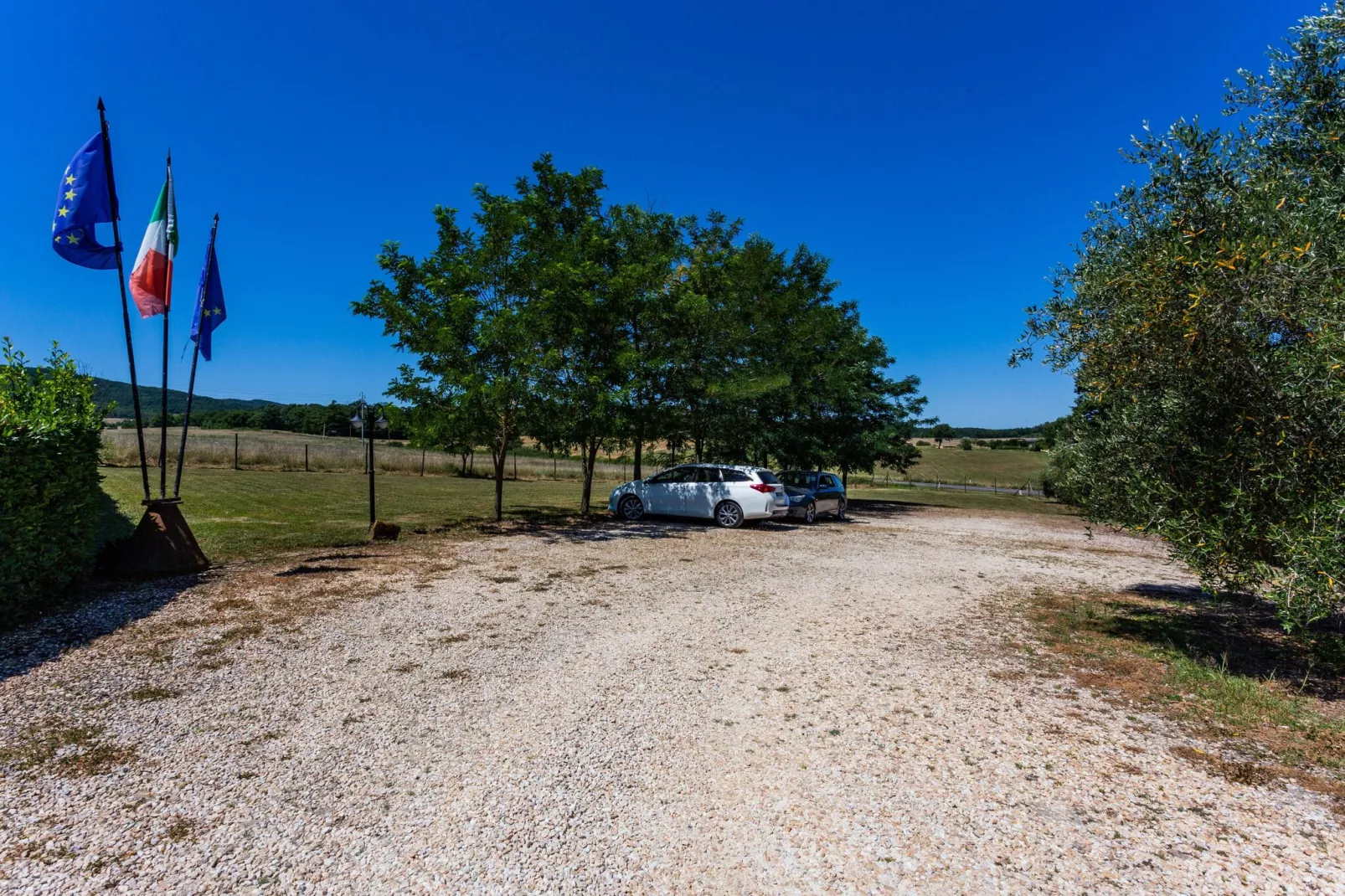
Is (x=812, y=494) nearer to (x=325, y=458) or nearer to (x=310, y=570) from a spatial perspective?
(x=310, y=570)

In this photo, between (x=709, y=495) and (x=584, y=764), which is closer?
(x=584, y=764)

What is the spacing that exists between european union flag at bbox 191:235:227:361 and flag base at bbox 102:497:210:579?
2.17m

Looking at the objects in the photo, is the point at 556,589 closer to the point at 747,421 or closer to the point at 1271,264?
the point at 1271,264

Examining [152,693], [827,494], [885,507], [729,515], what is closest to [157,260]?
[152,693]

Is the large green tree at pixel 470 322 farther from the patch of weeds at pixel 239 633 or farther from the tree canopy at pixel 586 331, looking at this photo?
the patch of weeds at pixel 239 633

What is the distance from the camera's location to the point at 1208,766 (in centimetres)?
376

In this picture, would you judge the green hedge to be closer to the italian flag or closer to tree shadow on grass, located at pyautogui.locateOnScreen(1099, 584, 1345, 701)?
the italian flag

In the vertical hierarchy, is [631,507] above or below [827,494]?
below

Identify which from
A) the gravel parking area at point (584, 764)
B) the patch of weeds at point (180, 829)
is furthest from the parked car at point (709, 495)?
the patch of weeds at point (180, 829)

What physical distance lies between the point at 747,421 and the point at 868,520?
501cm

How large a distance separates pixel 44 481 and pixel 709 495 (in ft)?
38.7

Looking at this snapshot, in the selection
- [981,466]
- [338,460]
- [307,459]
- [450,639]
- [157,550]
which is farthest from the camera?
[981,466]

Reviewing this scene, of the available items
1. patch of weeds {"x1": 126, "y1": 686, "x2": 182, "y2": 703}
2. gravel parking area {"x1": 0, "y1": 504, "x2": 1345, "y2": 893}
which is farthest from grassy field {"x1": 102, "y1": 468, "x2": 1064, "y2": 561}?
patch of weeds {"x1": 126, "y1": 686, "x2": 182, "y2": 703}

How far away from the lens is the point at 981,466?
70750 millimetres
